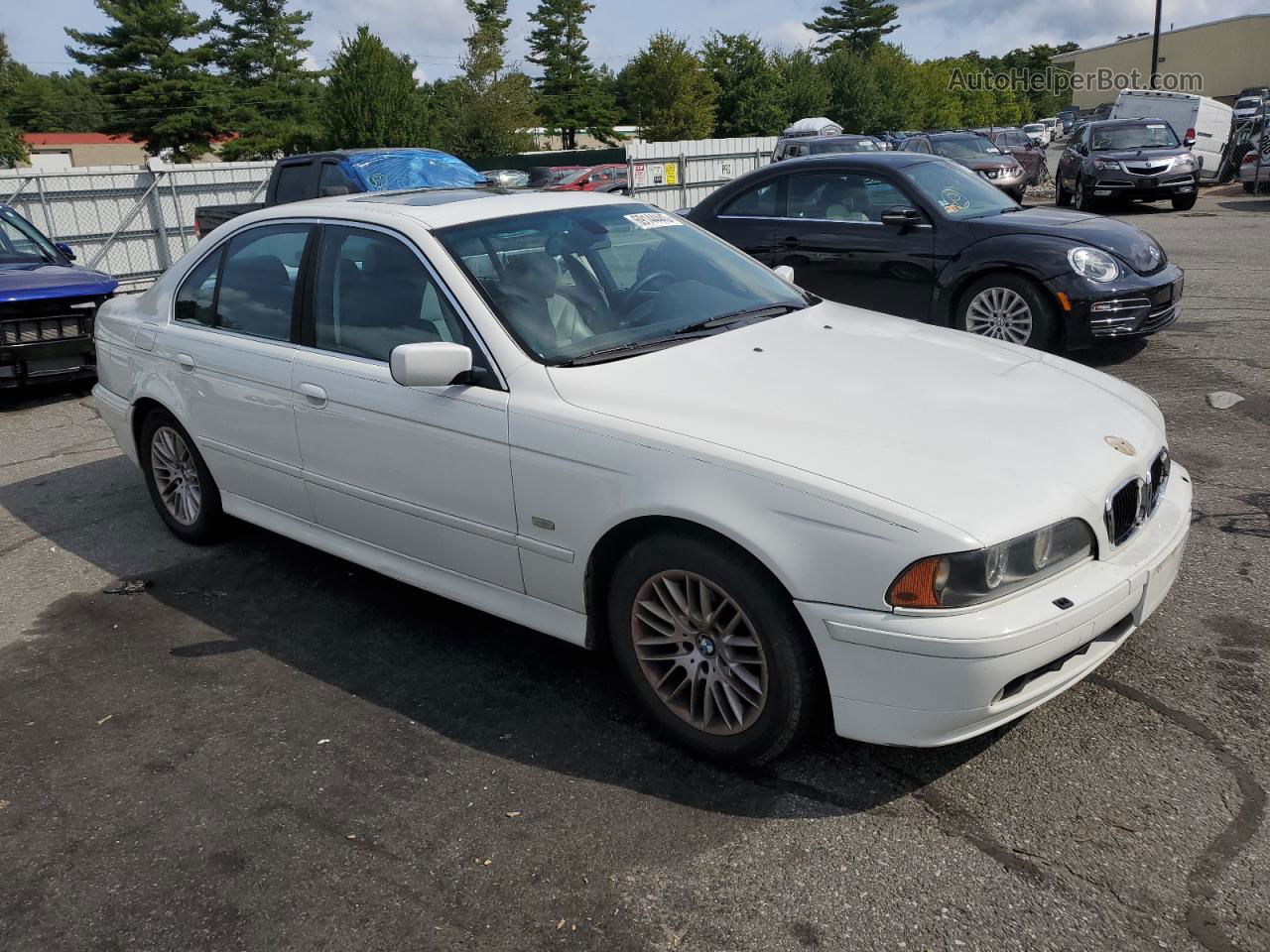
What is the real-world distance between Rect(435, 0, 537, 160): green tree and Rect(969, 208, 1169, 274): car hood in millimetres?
40345

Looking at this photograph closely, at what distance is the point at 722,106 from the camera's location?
190 feet

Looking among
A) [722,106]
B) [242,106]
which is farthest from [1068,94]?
[242,106]

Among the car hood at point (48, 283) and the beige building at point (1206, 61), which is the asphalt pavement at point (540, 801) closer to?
the car hood at point (48, 283)

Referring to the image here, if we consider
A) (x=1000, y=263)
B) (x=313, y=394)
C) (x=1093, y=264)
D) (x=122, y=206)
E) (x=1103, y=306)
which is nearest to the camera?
(x=313, y=394)

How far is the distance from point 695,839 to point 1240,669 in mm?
1977

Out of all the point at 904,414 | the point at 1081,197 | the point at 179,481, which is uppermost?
the point at 904,414

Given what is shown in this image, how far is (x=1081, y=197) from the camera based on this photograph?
20.8 meters

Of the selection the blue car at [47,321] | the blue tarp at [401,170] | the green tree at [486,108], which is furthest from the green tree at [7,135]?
the blue car at [47,321]

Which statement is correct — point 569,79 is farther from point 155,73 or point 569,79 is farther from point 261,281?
point 261,281

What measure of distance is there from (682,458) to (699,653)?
577 millimetres

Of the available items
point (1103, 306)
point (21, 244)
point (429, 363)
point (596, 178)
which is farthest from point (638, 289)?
point (596, 178)

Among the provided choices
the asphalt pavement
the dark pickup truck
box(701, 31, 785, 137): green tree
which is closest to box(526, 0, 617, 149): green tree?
box(701, 31, 785, 137): green tree

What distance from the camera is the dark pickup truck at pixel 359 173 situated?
11930 millimetres

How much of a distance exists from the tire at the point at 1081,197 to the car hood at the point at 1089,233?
13.9 metres
